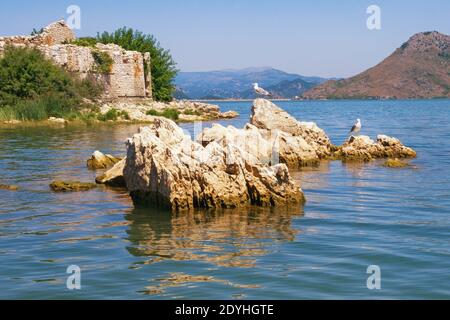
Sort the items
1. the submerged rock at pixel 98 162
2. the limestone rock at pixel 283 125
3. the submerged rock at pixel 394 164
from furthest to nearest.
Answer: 1. the limestone rock at pixel 283 125
2. the submerged rock at pixel 394 164
3. the submerged rock at pixel 98 162

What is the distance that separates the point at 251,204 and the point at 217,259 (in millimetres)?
4038

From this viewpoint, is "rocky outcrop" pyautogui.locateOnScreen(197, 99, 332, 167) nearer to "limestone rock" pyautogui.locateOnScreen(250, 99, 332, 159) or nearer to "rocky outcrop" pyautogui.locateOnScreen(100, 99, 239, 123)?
"limestone rock" pyautogui.locateOnScreen(250, 99, 332, 159)

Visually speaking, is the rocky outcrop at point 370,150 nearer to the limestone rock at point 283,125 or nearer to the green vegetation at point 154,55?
the limestone rock at point 283,125

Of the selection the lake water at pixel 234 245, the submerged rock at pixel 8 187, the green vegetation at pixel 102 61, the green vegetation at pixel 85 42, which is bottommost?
the lake water at pixel 234 245

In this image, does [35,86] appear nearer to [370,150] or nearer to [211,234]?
[370,150]

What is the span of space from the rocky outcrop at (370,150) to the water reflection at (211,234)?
9.49m

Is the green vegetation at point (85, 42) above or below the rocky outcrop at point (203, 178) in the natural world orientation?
above

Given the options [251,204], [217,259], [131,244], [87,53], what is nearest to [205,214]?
[251,204]

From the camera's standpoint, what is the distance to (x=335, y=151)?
75.1 feet

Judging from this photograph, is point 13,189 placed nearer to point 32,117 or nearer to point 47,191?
point 47,191

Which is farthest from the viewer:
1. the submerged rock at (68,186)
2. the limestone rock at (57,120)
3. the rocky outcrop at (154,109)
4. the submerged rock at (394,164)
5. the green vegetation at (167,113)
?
the green vegetation at (167,113)

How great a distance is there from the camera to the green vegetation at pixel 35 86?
4169 cm

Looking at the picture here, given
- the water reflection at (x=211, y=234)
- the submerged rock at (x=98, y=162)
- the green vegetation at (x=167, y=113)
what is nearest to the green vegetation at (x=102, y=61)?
the green vegetation at (x=167, y=113)

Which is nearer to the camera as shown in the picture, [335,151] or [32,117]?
[335,151]
